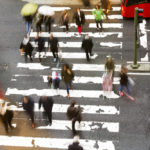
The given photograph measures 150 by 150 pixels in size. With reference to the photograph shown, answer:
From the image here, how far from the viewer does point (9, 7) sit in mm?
25203

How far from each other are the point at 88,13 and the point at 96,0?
172 centimetres

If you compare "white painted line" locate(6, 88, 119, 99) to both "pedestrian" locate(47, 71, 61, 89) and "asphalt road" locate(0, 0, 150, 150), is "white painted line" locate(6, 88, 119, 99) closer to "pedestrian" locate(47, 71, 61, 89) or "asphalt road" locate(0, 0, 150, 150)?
→ "asphalt road" locate(0, 0, 150, 150)

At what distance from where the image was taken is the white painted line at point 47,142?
15.3 metres

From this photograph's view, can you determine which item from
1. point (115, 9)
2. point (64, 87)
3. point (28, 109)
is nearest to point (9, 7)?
point (115, 9)

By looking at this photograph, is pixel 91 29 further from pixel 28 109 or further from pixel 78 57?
pixel 28 109

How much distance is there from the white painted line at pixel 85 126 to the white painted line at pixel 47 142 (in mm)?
641

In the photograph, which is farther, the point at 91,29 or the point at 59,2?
the point at 59,2

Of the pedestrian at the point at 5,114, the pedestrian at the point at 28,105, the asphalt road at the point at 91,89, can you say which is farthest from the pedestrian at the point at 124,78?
the pedestrian at the point at 5,114

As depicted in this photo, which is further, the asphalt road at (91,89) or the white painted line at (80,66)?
the white painted line at (80,66)

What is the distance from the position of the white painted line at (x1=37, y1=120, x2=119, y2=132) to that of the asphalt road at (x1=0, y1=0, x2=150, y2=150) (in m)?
0.10

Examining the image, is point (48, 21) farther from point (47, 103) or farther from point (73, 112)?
point (73, 112)

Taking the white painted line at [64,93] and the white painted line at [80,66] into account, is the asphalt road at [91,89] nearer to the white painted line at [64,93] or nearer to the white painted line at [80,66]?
the white painted line at [64,93]

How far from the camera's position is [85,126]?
1616 centimetres

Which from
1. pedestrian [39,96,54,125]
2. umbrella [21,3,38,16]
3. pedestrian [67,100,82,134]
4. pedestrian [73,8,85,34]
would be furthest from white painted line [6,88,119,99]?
umbrella [21,3,38,16]
